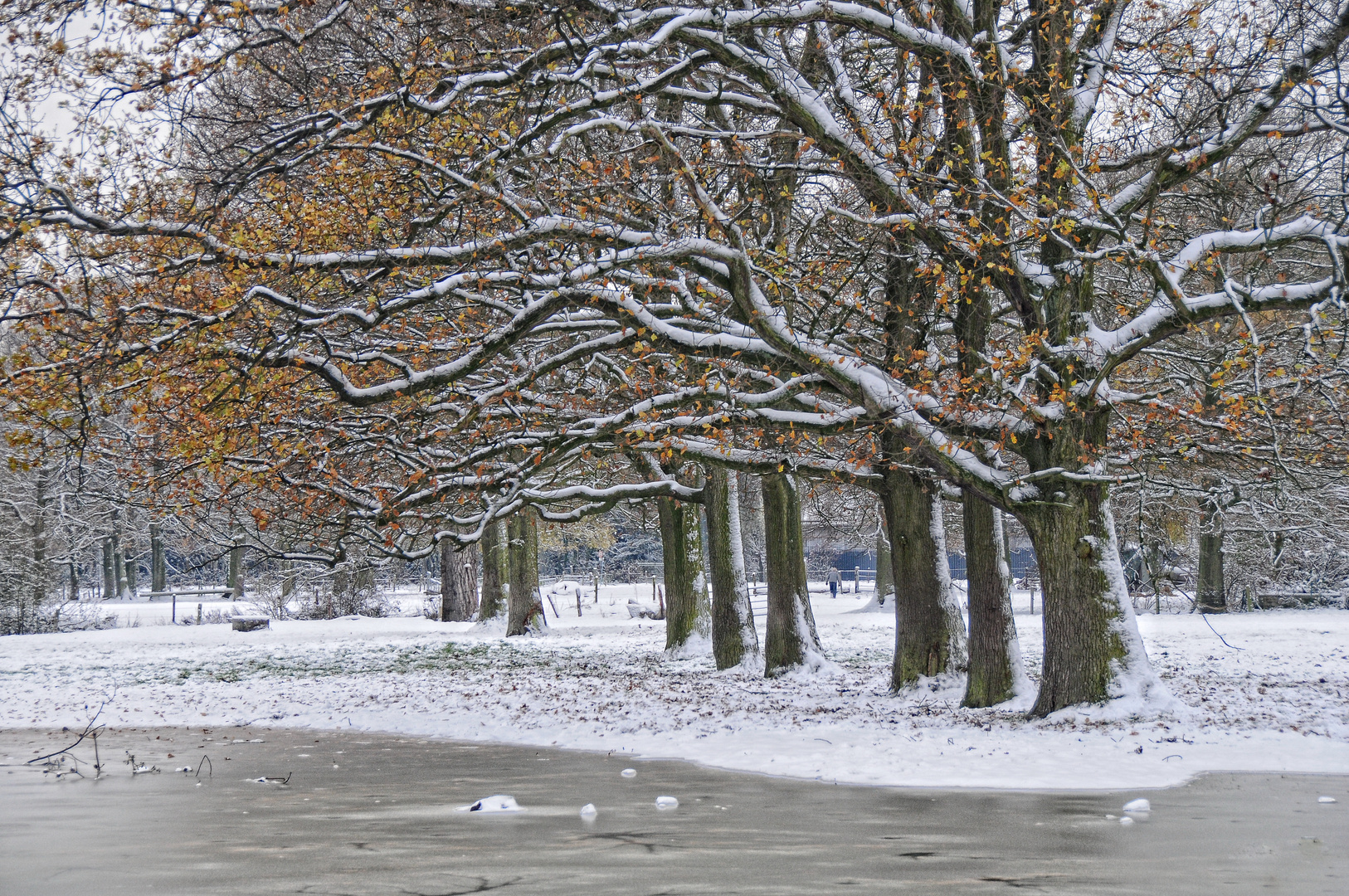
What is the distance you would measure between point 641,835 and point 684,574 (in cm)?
1518

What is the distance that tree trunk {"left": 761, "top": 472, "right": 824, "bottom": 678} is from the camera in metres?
17.0

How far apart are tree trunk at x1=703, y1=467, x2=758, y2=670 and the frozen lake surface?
868 centimetres

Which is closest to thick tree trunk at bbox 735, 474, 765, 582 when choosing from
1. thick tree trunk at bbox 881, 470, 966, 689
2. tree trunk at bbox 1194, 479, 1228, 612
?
tree trunk at bbox 1194, 479, 1228, 612

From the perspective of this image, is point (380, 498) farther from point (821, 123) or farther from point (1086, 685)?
point (1086, 685)

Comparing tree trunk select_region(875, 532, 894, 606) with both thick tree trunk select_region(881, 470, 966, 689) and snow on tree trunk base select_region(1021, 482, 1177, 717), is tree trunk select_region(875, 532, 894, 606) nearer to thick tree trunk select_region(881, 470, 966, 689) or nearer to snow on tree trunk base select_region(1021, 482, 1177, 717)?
thick tree trunk select_region(881, 470, 966, 689)

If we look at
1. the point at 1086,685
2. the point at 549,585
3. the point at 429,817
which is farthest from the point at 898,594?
the point at 549,585

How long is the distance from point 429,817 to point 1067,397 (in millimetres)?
7104

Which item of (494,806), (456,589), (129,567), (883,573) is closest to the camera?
(494,806)

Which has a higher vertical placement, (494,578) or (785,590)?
(494,578)

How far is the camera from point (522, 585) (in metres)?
28.5

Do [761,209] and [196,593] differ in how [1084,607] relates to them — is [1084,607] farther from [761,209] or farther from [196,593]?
[196,593]

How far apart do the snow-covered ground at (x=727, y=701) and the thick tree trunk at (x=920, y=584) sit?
47 cm

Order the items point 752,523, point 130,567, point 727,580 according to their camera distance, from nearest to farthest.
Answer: point 727,580 < point 130,567 < point 752,523

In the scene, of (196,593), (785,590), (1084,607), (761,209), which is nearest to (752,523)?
(196,593)
